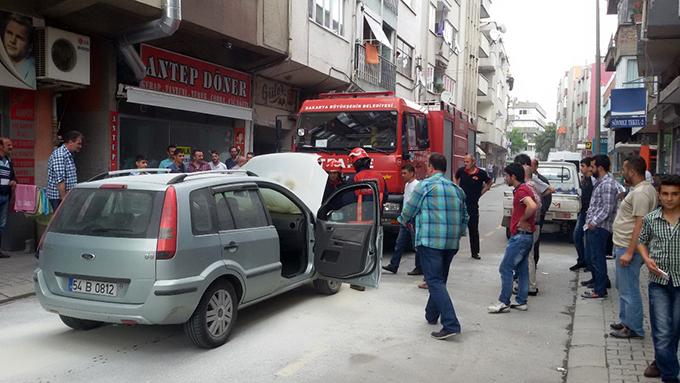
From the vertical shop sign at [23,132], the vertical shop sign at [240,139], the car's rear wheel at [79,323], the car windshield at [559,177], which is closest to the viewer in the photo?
the car's rear wheel at [79,323]

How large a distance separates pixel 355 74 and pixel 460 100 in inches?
956

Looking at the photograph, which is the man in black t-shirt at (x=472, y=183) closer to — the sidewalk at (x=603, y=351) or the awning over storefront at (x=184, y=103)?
the sidewalk at (x=603, y=351)

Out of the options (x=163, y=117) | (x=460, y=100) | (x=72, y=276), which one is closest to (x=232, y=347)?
(x=72, y=276)

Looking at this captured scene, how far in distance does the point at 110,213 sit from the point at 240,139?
1089 centimetres

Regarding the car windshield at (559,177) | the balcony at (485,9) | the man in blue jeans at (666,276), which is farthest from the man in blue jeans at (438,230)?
the balcony at (485,9)

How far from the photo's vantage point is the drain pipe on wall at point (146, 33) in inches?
388

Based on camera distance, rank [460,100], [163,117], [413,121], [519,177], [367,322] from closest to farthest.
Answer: [367,322]
[519,177]
[413,121]
[163,117]
[460,100]

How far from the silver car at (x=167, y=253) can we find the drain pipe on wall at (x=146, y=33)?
4943 mm

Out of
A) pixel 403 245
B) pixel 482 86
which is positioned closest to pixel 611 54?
pixel 482 86

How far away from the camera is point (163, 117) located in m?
13.0

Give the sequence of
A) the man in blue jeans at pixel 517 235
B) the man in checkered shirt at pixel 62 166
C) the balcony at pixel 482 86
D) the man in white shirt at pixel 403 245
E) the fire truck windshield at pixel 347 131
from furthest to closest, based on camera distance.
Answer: the balcony at pixel 482 86, the fire truck windshield at pixel 347 131, the man in white shirt at pixel 403 245, the man in checkered shirt at pixel 62 166, the man in blue jeans at pixel 517 235

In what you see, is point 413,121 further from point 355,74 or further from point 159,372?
point 355,74

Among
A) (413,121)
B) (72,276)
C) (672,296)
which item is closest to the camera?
(672,296)

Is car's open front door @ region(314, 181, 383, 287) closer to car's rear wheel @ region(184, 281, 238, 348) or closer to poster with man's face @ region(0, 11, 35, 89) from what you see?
car's rear wheel @ region(184, 281, 238, 348)
